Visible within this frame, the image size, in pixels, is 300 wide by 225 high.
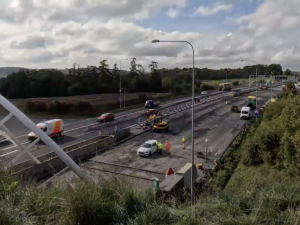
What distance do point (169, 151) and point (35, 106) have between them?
37.2 meters

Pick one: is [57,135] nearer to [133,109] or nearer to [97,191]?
[133,109]

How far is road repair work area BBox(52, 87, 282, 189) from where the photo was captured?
2162 cm

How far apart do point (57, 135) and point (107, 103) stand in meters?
34.0

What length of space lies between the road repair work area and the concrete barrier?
35.6 inches

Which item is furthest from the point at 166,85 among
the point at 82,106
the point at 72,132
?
the point at 72,132

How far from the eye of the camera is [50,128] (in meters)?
31.1

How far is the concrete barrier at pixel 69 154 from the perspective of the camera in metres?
19.0

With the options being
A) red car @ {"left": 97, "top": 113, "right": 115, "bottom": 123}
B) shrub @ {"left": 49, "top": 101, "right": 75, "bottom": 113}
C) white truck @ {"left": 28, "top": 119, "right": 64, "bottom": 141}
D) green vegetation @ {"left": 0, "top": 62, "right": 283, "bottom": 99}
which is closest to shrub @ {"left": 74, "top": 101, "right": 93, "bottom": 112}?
shrub @ {"left": 49, "top": 101, "right": 75, "bottom": 113}

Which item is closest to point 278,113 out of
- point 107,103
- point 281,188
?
point 281,188

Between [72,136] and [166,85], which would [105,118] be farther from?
[166,85]

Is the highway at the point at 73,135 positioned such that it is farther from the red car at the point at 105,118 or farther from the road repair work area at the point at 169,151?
the road repair work area at the point at 169,151

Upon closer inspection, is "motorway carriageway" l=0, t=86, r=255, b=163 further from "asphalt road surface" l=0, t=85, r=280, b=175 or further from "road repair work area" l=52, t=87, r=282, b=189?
"road repair work area" l=52, t=87, r=282, b=189

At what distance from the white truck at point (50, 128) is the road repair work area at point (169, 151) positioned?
760 centimetres

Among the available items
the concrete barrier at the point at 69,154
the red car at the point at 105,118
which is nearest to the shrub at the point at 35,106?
the red car at the point at 105,118
